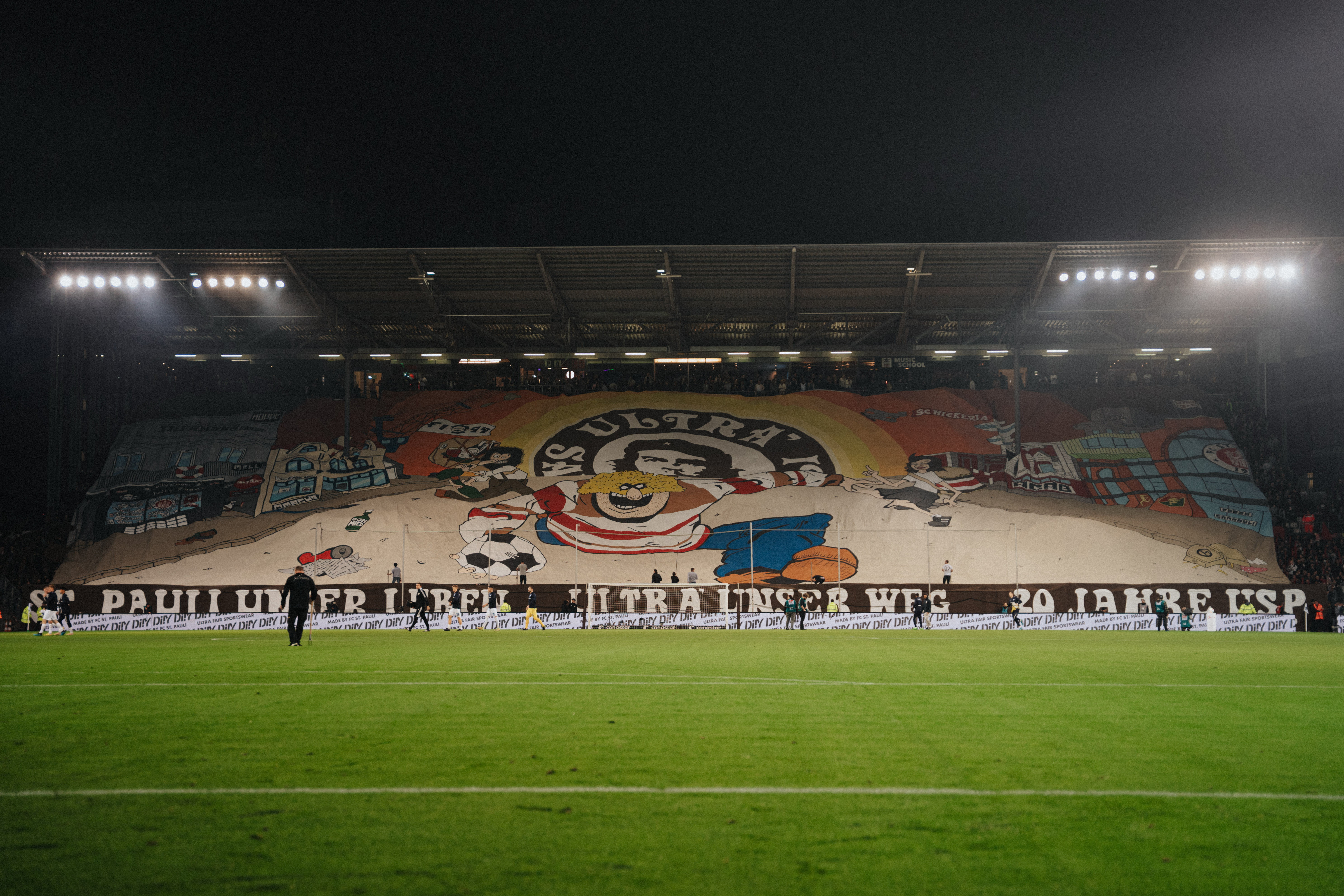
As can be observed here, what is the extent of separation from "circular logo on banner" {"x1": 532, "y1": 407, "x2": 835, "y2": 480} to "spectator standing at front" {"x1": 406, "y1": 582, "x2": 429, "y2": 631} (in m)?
12.3

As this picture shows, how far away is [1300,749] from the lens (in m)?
7.51

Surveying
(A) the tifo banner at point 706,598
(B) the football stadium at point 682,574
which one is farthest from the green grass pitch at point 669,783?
(A) the tifo banner at point 706,598

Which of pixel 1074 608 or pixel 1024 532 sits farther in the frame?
pixel 1024 532

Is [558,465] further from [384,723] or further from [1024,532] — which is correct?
[384,723]

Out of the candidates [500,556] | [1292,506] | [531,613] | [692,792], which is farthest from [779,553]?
[692,792]

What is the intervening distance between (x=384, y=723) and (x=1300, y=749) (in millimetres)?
8045

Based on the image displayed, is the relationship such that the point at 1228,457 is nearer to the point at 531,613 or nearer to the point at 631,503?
the point at 631,503

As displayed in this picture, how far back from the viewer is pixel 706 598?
111 feet

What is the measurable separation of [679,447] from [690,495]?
4.10 m

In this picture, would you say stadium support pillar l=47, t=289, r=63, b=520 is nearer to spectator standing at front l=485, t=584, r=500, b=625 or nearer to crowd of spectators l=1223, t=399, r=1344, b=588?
spectator standing at front l=485, t=584, r=500, b=625

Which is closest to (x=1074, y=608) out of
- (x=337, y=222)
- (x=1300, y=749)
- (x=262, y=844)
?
(x=1300, y=749)

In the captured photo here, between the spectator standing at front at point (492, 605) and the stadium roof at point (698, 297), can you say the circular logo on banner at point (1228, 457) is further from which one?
the spectator standing at front at point (492, 605)

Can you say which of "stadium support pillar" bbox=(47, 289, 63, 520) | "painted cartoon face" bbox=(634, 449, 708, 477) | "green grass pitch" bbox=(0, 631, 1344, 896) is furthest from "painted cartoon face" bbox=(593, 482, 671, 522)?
"green grass pitch" bbox=(0, 631, 1344, 896)

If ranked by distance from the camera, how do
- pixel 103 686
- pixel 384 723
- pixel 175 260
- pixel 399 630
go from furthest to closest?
pixel 175 260, pixel 399 630, pixel 103 686, pixel 384 723
